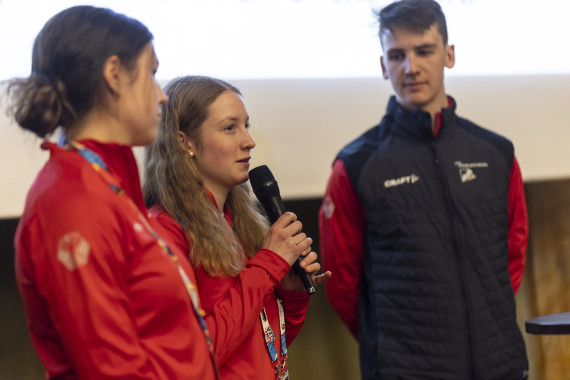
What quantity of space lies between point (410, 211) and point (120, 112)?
1.00 meters

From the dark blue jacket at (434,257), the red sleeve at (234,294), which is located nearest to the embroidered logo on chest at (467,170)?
the dark blue jacket at (434,257)


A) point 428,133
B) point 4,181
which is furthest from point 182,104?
point 428,133

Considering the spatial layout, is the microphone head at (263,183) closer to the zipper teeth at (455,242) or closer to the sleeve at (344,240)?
the sleeve at (344,240)

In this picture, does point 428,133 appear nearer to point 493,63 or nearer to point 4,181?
point 493,63

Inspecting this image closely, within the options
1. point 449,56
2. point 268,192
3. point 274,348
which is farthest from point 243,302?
point 449,56

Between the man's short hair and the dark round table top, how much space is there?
2.91 feet

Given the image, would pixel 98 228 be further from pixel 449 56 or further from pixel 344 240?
pixel 449 56

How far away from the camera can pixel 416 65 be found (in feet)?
5.98

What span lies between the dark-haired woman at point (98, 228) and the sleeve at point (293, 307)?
0.40 meters

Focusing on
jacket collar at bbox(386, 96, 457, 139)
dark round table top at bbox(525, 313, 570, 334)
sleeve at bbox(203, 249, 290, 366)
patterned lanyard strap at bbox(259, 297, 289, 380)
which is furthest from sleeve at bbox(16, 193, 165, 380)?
jacket collar at bbox(386, 96, 457, 139)

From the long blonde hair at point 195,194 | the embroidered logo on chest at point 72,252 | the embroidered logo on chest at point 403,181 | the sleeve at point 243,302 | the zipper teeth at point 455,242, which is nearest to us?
the embroidered logo on chest at point 72,252

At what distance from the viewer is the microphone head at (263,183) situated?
4.49ft

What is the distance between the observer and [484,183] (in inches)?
70.9

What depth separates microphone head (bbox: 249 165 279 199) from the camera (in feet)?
4.49
